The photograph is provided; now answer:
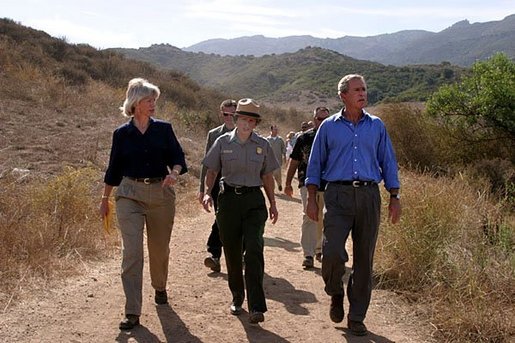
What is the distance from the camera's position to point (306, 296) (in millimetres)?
6395

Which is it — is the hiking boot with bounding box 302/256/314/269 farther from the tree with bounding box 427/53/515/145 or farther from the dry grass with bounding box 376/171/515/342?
the tree with bounding box 427/53/515/145

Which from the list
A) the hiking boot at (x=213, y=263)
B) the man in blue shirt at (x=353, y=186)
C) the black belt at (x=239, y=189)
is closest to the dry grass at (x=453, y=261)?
the man in blue shirt at (x=353, y=186)

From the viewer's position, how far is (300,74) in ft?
313

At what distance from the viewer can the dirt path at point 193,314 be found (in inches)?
199

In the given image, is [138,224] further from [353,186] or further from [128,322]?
[353,186]

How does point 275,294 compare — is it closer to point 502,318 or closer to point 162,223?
point 162,223

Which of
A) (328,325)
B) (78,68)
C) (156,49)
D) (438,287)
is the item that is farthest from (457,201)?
(156,49)

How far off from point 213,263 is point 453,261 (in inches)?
103

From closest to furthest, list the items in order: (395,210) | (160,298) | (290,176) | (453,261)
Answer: (395,210) → (160,298) → (453,261) → (290,176)

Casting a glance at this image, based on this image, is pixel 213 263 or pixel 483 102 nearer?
pixel 213 263

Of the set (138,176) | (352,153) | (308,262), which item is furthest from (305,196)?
(138,176)

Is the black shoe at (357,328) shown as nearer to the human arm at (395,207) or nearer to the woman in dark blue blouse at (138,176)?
the human arm at (395,207)

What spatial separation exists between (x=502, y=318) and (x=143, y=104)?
3490mm

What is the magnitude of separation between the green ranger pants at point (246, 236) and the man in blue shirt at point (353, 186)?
49 cm
